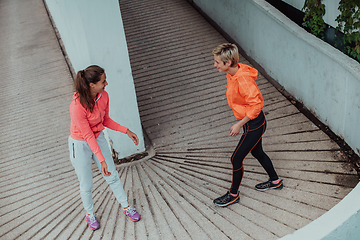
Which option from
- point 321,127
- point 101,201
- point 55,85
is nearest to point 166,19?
point 55,85

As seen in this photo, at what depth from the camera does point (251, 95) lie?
3100 millimetres

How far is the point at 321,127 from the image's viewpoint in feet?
15.6

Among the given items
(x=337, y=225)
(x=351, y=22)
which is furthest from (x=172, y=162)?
(x=351, y=22)

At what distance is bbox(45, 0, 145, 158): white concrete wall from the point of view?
12.3 feet

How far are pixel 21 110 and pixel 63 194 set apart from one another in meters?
2.74

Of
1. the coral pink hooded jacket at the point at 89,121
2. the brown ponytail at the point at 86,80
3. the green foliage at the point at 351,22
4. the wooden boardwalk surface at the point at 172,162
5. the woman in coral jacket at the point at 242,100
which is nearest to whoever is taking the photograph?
the brown ponytail at the point at 86,80

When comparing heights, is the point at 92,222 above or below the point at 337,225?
below

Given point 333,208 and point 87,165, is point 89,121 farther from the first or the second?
point 333,208

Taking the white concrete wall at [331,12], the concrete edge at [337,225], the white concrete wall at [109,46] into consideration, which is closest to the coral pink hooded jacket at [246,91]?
the concrete edge at [337,225]

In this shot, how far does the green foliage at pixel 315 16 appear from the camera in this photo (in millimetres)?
4996

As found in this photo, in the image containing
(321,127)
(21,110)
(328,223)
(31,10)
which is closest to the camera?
(328,223)

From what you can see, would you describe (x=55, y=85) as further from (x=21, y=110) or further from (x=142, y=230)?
(x=142, y=230)

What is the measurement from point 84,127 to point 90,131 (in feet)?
0.23

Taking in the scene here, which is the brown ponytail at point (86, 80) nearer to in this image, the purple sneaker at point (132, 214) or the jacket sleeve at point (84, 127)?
the jacket sleeve at point (84, 127)
